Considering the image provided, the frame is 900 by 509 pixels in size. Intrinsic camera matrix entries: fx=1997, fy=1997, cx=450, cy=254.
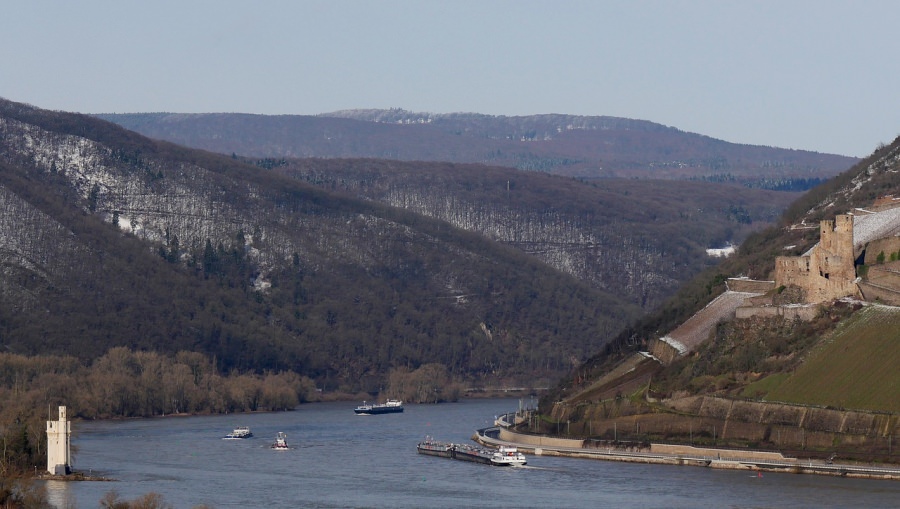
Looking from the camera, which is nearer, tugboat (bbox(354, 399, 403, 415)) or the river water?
the river water

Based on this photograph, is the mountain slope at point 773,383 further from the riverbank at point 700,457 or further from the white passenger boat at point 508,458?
the white passenger boat at point 508,458

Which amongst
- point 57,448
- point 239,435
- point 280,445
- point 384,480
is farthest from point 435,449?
point 57,448

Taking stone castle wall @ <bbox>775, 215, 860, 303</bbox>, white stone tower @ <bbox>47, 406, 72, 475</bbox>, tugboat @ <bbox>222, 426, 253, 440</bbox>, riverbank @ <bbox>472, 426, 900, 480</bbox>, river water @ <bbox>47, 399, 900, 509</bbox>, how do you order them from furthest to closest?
tugboat @ <bbox>222, 426, 253, 440</bbox>, stone castle wall @ <bbox>775, 215, 860, 303</bbox>, white stone tower @ <bbox>47, 406, 72, 475</bbox>, riverbank @ <bbox>472, 426, 900, 480</bbox>, river water @ <bbox>47, 399, 900, 509</bbox>

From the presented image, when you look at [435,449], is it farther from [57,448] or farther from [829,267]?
[57,448]

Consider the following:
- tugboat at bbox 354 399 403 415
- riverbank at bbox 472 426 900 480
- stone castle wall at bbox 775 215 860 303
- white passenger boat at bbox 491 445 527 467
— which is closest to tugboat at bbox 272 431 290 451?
riverbank at bbox 472 426 900 480

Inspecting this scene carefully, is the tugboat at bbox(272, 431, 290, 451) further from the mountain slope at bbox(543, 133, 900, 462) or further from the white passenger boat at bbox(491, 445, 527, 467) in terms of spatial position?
the white passenger boat at bbox(491, 445, 527, 467)

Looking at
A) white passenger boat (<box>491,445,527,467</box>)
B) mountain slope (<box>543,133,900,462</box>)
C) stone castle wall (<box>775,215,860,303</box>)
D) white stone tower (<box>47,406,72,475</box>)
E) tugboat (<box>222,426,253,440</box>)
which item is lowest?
tugboat (<box>222,426,253,440</box>)
